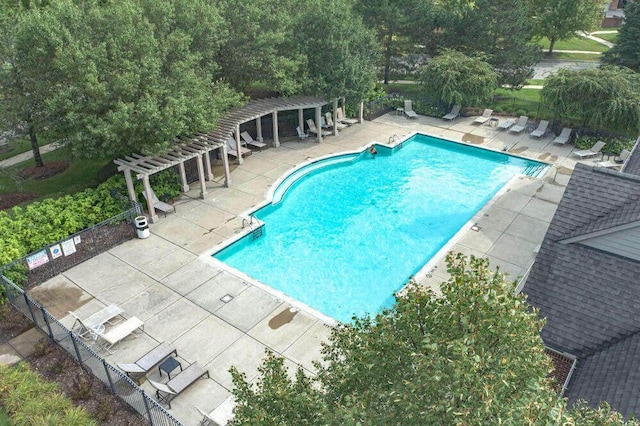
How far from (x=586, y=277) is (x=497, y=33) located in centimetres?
2523

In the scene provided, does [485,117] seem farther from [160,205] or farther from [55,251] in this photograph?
[55,251]

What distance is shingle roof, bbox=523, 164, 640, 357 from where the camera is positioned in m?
11.5

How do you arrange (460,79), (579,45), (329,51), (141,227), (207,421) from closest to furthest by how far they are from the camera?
(207,421) → (141,227) → (329,51) → (460,79) → (579,45)

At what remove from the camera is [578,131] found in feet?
90.0

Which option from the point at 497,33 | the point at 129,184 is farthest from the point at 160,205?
the point at 497,33

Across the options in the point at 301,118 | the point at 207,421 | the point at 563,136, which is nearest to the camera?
the point at 207,421

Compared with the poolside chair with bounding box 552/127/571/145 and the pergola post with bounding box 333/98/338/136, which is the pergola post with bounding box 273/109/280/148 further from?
the poolside chair with bounding box 552/127/571/145

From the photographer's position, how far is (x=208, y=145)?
21297 mm

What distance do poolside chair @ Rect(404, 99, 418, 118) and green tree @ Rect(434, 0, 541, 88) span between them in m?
5.64

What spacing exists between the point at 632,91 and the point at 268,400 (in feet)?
88.7

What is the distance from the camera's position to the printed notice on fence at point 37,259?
1562 cm

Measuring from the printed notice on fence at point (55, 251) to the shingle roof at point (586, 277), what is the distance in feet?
49.9

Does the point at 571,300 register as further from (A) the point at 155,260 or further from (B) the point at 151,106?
(B) the point at 151,106

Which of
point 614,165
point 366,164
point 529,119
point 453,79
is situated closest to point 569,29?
point 529,119
